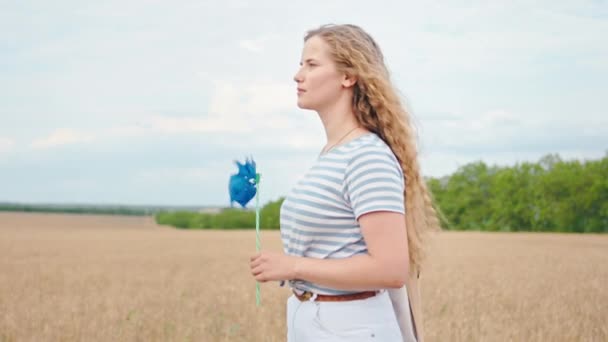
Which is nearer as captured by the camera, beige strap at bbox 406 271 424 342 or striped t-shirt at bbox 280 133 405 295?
striped t-shirt at bbox 280 133 405 295

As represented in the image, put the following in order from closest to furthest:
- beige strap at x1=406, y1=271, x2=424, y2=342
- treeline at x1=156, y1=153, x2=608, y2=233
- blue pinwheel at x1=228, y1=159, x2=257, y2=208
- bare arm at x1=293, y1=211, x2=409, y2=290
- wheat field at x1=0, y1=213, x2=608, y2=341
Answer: bare arm at x1=293, y1=211, x2=409, y2=290 → beige strap at x1=406, y1=271, x2=424, y2=342 → blue pinwheel at x1=228, y1=159, x2=257, y2=208 → wheat field at x1=0, y1=213, x2=608, y2=341 → treeline at x1=156, y1=153, x2=608, y2=233

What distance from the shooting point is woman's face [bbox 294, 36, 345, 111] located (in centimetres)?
233

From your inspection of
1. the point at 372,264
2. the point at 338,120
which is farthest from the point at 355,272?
the point at 338,120

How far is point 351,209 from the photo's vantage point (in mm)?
2209

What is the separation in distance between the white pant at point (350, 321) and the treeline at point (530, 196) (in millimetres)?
58635

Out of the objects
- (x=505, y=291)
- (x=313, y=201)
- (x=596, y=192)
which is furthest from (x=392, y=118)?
(x=596, y=192)

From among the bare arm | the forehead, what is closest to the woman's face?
the forehead

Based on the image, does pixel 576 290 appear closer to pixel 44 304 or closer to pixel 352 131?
pixel 44 304

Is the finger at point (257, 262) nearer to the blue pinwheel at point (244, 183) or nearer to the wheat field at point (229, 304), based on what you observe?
the blue pinwheel at point (244, 183)

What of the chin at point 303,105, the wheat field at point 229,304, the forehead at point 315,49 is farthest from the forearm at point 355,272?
the forehead at point 315,49

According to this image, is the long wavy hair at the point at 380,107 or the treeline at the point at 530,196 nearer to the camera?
the long wavy hair at the point at 380,107

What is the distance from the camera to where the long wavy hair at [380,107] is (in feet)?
7.64

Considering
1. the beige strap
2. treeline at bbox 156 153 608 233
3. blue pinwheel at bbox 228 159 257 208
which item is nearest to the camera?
the beige strap

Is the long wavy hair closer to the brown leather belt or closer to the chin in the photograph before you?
the chin
